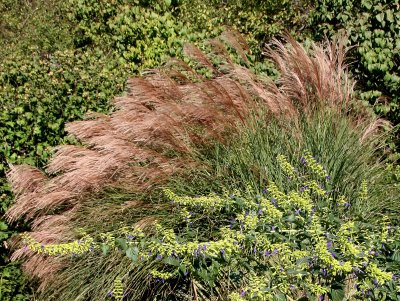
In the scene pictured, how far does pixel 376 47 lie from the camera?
259 inches

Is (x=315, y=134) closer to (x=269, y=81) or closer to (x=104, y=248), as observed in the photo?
(x=269, y=81)

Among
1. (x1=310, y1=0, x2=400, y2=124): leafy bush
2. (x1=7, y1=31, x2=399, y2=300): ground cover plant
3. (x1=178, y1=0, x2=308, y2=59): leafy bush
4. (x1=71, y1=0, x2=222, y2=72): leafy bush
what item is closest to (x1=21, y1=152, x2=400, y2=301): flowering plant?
(x1=7, y1=31, x2=399, y2=300): ground cover plant

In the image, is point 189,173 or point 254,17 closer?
point 189,173

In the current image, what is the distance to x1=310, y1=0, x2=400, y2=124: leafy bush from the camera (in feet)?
21.3

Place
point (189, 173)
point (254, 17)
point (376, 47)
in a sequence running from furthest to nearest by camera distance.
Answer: point (254, 17) → point (376, 47) → point (189, 173)

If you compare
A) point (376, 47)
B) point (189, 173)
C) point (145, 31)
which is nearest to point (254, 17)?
point (145, 31)

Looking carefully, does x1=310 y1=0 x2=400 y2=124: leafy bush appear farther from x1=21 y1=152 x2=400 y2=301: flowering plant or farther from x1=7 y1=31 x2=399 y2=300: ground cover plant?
x1=21 y1=152 x2=400 y2=301: flowering plant

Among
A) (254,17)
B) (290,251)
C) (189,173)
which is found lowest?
(189,173)

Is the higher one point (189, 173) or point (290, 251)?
point (290, 251)

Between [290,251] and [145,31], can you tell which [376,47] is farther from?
[290,251]

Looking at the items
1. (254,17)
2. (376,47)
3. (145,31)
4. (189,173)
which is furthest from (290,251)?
(254,17)

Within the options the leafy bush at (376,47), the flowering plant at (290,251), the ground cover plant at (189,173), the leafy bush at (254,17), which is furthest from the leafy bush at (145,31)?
the flowering plant at (290,251)

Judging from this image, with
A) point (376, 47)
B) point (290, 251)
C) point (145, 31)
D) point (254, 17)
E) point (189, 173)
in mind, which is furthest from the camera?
point (254, 17)

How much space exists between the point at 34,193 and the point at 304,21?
4.34 meters
